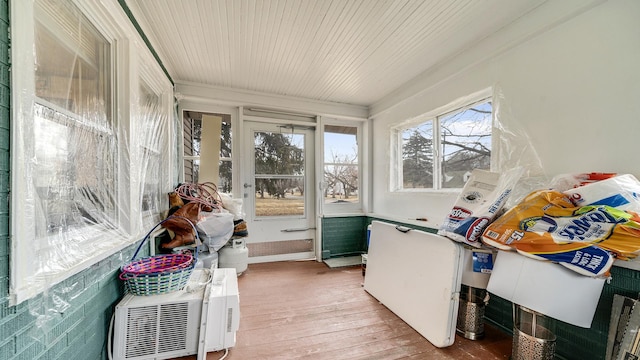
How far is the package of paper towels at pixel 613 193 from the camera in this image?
113 centimetres

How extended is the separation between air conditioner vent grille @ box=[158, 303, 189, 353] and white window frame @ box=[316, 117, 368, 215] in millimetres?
2240

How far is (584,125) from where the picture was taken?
4.80 feet

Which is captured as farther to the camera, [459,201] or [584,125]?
[459,201]

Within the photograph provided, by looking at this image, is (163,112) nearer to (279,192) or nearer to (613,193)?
(279,192)

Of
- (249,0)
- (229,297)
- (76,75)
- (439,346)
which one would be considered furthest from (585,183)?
(76,75)

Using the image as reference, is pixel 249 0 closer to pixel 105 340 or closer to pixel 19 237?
pixel 19 237

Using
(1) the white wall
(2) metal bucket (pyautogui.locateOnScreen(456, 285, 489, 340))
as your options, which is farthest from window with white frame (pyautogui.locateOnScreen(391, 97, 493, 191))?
(2) metal bucket (pyautogui.locateOnScreen(456, 285, 489, 340))

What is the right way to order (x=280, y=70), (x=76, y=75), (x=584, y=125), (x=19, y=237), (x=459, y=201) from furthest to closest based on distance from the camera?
(x=280, y=70)
(x=459, y=201)
(x=584, y=125)
(x=76, y=75)
(x=19, y=237)

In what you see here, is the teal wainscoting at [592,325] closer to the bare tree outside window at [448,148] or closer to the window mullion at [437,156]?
the bare tree outside window at [448,148]

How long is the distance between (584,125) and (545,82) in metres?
0.39

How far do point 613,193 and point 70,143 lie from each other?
2.48 metres

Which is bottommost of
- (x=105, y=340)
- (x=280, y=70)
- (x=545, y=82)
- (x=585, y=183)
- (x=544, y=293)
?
(x=105, y=340)

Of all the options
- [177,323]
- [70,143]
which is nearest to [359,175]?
[177,323]

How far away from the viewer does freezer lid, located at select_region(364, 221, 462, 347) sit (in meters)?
1.62
